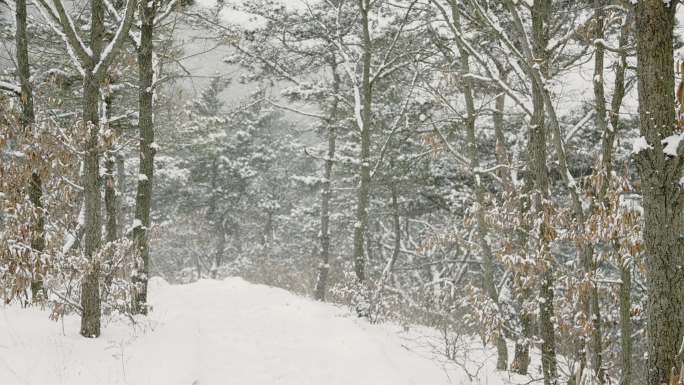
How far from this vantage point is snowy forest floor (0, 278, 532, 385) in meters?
4.94

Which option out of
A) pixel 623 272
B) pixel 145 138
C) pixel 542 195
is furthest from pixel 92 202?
pixel 623 272

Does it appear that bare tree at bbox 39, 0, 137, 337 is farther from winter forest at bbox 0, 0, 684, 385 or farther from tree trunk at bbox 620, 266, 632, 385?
tree trunk at bbox 620, 266, 632, 385

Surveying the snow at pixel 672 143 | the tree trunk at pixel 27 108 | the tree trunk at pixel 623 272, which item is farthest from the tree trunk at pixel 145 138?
the snow at pixel 672 143

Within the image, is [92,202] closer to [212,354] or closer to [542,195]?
[212,354]

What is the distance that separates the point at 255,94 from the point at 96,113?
923 cm

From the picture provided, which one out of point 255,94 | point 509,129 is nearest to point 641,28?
point 509,129

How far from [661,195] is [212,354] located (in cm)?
543

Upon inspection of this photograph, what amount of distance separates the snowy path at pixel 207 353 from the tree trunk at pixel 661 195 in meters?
3.30

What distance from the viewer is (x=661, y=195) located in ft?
9.40

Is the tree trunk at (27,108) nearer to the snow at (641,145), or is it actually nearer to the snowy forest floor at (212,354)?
the snowy forest floor at (212,354)

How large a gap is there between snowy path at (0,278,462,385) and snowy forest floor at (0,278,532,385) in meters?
0.01

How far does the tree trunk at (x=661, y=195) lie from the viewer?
2.82 metres

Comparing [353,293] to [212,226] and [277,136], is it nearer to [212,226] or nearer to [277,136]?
[212,226]

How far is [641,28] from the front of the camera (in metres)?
2.93
